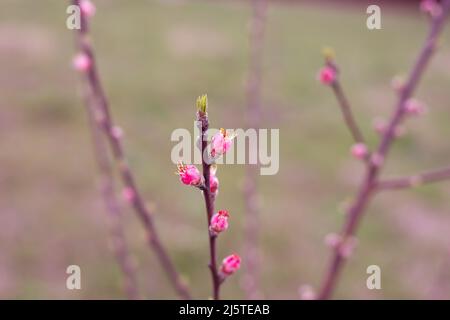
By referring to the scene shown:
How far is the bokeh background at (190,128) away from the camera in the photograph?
425cm

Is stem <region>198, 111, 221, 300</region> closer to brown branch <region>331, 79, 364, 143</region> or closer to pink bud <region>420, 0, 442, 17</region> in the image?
brown branch <region>331, 79, 364, 143</region>

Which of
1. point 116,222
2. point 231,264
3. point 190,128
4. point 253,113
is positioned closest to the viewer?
point 231,264

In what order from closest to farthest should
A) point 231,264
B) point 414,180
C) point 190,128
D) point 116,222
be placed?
point 231,264 → point 414,180 → point 116,222 → point 190,128

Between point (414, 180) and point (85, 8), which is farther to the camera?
point (414, 180)

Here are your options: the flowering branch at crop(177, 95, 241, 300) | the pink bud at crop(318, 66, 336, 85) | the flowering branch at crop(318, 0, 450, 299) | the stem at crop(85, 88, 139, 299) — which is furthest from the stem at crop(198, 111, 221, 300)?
the stem at crop(85, 88, 139, 299)

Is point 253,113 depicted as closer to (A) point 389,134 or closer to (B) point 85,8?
(A) point 389,134

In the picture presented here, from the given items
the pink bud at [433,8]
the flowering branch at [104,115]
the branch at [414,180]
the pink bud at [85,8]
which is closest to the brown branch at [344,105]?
the branch at [414,180]

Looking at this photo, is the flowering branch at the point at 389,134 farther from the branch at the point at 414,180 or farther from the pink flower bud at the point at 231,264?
the pink flower bud at the point at 231,264

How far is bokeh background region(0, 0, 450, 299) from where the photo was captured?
4254 millimetres

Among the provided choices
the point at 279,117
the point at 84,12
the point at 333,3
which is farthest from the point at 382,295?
the point at 333,3

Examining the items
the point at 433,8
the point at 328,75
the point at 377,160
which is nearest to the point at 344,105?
the point at 328,75

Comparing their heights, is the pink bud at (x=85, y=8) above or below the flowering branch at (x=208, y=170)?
above

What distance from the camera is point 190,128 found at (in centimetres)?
623
